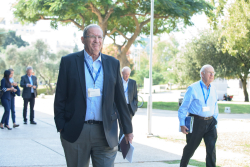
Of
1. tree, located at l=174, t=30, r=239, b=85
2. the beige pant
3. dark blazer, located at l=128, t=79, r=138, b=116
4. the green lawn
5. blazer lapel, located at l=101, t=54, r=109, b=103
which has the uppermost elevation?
tree, located at l=174, t=30, r=239, b=85

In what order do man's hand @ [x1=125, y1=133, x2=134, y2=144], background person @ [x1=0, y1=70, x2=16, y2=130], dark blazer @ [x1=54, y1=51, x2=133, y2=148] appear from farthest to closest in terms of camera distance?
1. background person @ [x1=0, y1=70, x2=16, y2=130]
2. man's hand @ [x1=125, y1=133, x2=134, y2=144]
3. dark blazer @ [x1=54, y1=51, x2=133, y2=148]

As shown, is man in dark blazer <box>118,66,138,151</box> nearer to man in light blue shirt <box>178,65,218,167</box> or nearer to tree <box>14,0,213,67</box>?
man in light blue shirt <box>178,65,218,167</box>

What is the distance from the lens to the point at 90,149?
9.76ft

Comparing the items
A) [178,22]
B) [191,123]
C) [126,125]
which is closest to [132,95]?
[191,123]

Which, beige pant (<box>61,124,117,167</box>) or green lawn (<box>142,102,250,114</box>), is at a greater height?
beige pant (<box>61,124,117,167</box>)

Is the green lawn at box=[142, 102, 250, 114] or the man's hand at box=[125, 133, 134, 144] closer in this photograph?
the man's hand at box=[125, 133, 134, 144]

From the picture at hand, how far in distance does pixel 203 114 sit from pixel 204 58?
29615 mm

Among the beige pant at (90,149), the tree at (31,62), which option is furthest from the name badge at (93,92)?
the tree at (31,62)

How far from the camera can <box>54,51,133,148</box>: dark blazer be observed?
9.39 feet

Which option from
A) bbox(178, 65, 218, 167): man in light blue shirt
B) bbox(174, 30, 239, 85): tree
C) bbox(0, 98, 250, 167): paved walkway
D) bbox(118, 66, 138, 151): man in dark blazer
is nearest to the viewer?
bbox(178, 65, 218, 167): man in light blue shirt

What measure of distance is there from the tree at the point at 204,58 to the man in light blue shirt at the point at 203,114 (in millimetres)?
27966

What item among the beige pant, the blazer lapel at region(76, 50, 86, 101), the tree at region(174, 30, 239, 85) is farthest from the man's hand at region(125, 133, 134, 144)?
the tree at region(174, 30, 239, 85)

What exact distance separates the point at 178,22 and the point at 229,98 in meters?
18.2

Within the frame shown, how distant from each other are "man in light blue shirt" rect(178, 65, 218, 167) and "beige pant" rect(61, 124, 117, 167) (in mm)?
2211
